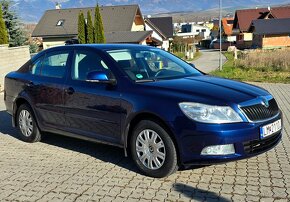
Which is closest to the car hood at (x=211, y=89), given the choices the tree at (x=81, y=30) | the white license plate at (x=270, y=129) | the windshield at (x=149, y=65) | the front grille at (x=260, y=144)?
the windshield at (x=149, y=65)

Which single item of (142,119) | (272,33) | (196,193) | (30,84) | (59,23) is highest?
(59,23)

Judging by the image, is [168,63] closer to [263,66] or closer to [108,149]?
[108,149]

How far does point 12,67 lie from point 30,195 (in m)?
12.0

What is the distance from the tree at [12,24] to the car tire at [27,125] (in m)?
26.3

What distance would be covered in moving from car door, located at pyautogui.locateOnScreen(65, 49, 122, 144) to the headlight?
1099 millimetres

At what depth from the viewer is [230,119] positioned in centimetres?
442

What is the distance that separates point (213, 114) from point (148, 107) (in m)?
0.80

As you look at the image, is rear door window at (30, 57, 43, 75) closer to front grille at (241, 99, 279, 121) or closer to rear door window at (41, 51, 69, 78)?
rear door window at (41, 51, 69, 78)

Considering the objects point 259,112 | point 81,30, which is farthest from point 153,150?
point 81,30

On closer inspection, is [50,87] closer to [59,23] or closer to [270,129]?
[270,129]

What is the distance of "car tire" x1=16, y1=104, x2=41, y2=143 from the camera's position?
6.71m

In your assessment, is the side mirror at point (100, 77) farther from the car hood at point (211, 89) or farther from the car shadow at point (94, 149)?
the car shadow at point (94, 149)

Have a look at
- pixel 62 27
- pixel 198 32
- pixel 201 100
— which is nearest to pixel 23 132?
pixel 201 100

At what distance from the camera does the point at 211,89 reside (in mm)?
4863
